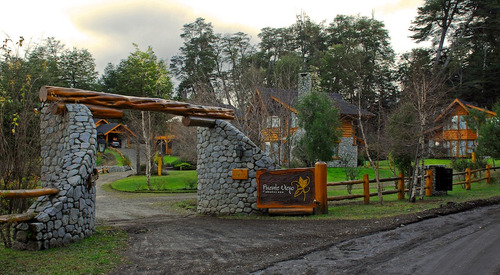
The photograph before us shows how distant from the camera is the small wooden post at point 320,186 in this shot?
36.1 ft

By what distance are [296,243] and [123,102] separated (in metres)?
5.34

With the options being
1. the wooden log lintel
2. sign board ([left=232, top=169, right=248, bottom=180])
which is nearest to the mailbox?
the wooden log lintel

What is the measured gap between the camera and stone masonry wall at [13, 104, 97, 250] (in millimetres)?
7035

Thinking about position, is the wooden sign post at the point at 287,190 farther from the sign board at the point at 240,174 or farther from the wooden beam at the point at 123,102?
the wooden beam at the point at 123,102

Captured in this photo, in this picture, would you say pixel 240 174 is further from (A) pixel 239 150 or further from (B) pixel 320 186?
(B) pixel 320 186

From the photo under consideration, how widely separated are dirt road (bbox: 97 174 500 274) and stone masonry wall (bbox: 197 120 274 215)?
81 cm

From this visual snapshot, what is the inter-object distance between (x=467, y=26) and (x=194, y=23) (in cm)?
2545

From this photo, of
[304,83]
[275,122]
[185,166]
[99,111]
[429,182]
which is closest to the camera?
[99,111]

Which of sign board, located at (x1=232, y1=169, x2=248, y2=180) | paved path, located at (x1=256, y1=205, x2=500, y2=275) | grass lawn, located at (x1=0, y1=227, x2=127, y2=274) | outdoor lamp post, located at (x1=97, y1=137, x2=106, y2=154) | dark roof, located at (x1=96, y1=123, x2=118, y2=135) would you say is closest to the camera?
paved path, located at (x1=256, y1=205, x2=500, y2=275)

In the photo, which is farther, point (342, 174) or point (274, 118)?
point (342, 174)

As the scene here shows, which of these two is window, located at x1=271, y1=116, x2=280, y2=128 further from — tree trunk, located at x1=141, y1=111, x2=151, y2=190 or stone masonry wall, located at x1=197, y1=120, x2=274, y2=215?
stone masonry wall, located at x1=197, y1=120, x2=274, y2=215

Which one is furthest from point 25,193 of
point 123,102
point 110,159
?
point 110,159

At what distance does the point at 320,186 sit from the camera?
11.1 metres

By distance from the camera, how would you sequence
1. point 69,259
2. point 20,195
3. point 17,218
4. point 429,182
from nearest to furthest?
1. point 69,259
2. point 17,218
3. point 20,195
4. point 429,182
